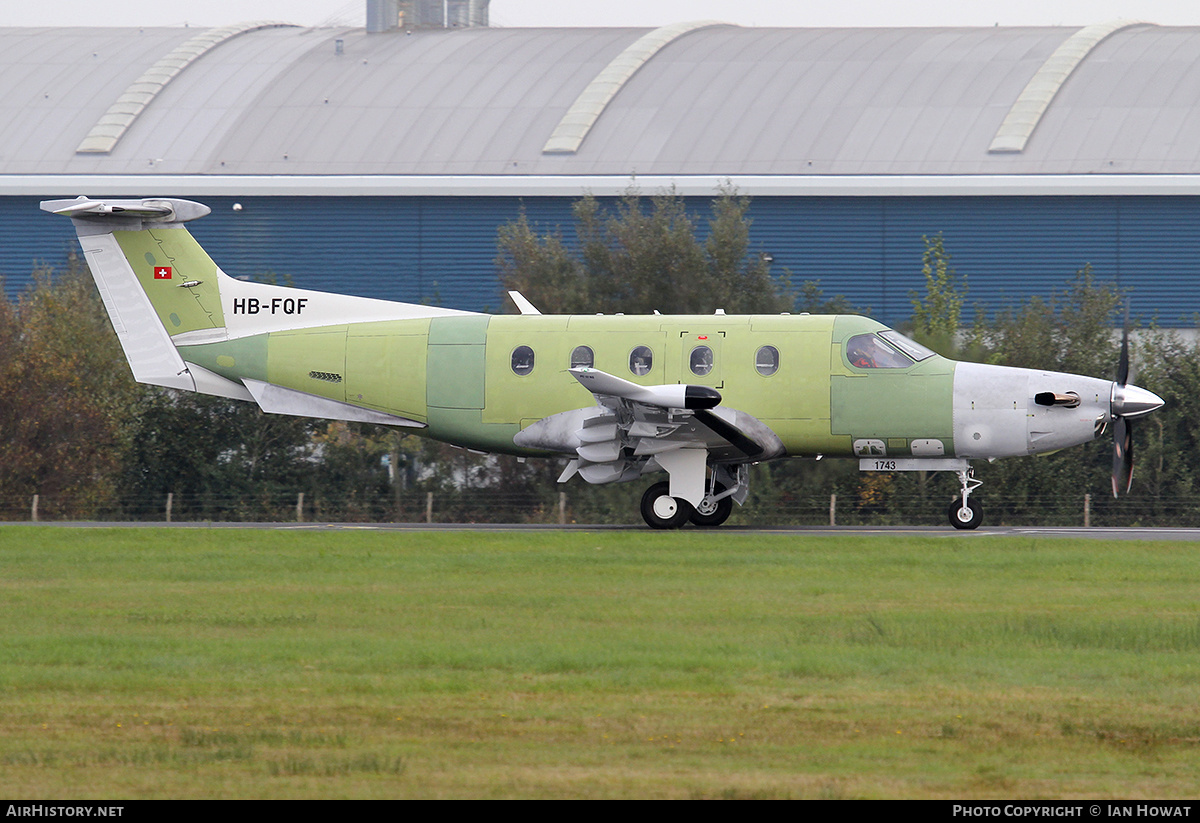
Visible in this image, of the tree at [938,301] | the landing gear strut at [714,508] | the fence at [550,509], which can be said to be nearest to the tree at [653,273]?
the tree at [938,301]

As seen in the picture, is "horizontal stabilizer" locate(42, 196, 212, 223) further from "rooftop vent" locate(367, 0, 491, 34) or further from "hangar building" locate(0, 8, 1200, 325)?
"rooftop vent" locate(367, 0, 491, 34)

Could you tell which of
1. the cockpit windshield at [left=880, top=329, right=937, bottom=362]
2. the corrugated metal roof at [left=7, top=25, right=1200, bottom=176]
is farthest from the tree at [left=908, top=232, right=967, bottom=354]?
the cockpit windshield at [left=880, top=329, right=937, bottom=362]

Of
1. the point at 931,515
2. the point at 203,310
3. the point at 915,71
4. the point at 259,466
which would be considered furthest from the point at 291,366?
the point at 915,71

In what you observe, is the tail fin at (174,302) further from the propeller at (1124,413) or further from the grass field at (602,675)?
the propeller at (1124,413)

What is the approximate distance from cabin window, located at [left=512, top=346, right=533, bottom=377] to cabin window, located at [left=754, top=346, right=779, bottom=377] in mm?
3659

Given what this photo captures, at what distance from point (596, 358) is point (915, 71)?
90.3 ft

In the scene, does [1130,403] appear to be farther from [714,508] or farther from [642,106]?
[642,106]

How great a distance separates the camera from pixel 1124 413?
2247 cm

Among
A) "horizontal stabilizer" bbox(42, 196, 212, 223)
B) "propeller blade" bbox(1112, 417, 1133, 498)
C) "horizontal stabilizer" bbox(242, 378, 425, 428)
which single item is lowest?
"propeller blade" bbox(1112, 417, 1133, 498)

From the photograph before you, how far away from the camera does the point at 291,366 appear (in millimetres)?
24672

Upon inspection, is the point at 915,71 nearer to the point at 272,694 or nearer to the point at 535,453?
the point at 535,453

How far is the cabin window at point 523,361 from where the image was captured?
947 inches

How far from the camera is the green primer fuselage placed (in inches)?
909

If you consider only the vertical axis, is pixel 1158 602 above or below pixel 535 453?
below
